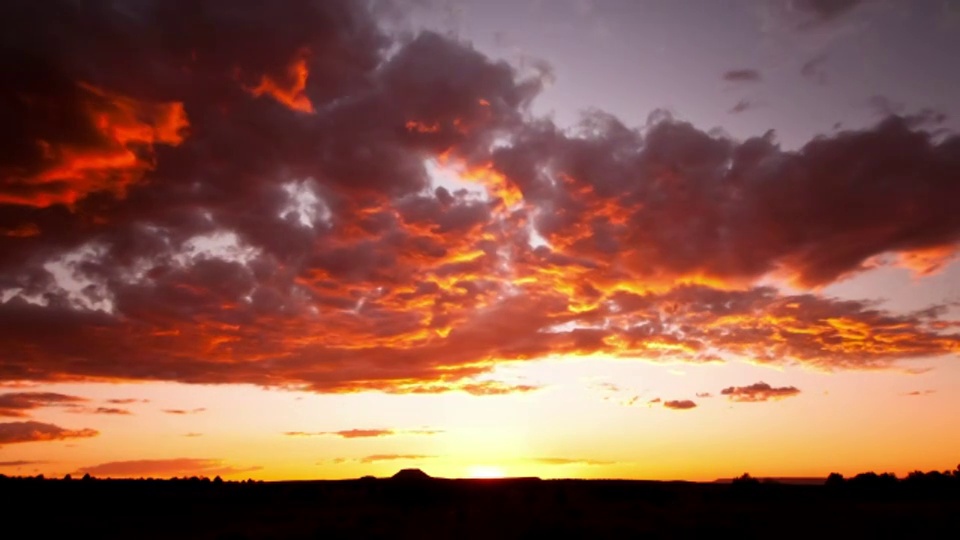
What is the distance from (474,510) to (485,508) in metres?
0.76

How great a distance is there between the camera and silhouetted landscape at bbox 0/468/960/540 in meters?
34.7

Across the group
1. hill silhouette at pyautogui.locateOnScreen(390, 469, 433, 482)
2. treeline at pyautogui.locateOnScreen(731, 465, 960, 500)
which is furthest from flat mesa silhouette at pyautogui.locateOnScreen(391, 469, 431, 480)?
treeline at pyautogui.locateOnScreen(731, 465, 960, 500)

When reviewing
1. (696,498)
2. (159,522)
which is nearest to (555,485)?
(696,498)

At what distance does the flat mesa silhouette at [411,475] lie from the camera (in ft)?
223

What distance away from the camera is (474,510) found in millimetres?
44938

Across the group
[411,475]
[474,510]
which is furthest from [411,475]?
[474,510]

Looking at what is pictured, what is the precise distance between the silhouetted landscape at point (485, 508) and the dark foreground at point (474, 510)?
127 mm

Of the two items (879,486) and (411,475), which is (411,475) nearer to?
(411,475)

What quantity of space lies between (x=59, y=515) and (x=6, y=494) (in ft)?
53.8

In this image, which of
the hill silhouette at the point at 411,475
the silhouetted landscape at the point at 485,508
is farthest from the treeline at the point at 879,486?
the hill silhouette at the point at 411,475

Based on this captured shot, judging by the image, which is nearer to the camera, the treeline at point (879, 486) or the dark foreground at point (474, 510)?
the dark foreground at point (474, 510)

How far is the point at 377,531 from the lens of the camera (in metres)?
35.9

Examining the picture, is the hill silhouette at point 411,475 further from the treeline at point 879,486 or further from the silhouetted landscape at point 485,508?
the treeline at point 879,486

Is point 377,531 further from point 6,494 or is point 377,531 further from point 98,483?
point 98,483
